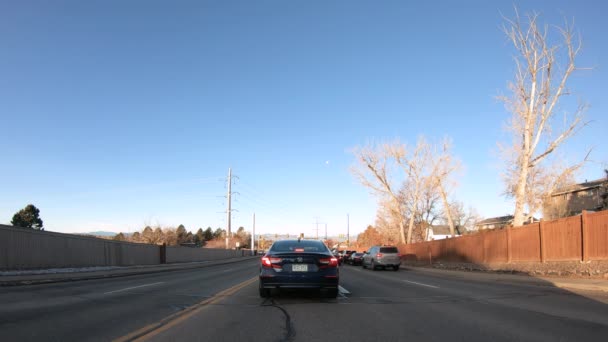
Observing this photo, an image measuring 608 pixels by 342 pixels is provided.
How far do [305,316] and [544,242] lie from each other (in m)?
15.9

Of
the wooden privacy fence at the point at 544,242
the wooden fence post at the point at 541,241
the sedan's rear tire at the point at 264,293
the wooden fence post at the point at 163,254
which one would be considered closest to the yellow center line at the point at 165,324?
the sedan's rear tire at the point at 264,293

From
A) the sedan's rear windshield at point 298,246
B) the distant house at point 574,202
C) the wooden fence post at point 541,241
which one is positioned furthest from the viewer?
the distant house at point 574,202

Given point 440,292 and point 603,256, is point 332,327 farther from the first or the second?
point 603,256

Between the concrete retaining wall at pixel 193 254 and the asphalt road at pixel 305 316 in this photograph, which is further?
the concrete retaining wall at pixel 193 254

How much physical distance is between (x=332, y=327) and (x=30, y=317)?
17.4 feet

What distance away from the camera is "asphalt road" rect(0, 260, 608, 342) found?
6.52m

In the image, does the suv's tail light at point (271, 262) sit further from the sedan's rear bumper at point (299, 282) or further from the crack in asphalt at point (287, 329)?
the crack in asphalt at point (287, 329)

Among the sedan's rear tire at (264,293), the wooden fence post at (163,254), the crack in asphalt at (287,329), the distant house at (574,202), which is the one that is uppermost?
the distant house at (574,202)

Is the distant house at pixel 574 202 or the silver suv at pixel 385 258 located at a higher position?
the distant house at pixel 574 202

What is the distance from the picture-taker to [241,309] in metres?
9.09

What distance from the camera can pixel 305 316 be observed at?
8.19 m

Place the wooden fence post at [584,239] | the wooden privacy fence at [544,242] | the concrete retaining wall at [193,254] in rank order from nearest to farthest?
1. the wooden privacy fence at [544,242]
2. the wooden fence post at [584,239]
3. the concrete retaining wall at [193,254]

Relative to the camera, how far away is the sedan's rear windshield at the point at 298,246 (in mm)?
10562

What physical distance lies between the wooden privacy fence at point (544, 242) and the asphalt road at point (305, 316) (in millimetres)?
6100
